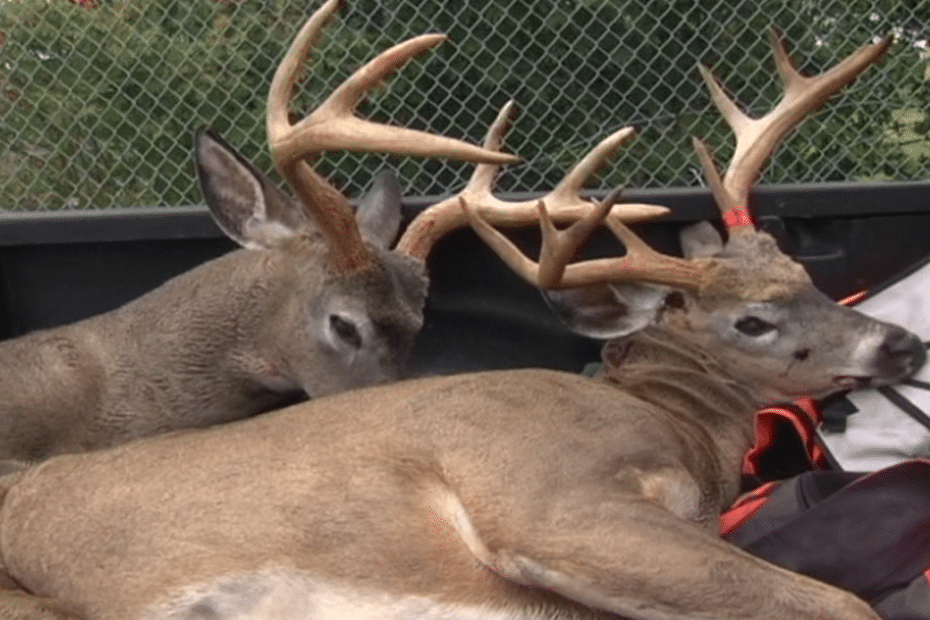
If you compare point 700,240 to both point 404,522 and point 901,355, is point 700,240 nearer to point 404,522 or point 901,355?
point 901,355

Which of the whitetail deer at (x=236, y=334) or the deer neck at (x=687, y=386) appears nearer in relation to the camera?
the deer neck at (x=687, y=386)

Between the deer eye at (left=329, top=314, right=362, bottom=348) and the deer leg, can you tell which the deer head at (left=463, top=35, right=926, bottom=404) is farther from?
the deer leg

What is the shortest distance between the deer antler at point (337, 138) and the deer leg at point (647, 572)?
3.03ft

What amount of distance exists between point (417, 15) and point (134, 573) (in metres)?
5.03

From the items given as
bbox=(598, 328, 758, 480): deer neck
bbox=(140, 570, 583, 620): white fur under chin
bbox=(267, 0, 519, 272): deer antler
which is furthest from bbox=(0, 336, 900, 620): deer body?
bbox=(267, 0, 519, 272): deer antler

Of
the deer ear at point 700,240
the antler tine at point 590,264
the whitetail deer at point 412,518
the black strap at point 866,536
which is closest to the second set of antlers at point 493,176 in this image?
the antler tine at point 590,264

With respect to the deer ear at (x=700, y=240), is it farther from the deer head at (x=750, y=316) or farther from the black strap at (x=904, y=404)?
the black strap at (x=904, y=404)

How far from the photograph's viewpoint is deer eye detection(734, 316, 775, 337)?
454cm

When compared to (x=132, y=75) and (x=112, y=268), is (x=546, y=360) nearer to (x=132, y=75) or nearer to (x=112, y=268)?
(x=112, y=268)

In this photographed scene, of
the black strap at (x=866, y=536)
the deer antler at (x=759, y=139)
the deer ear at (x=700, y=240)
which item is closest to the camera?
the black strap at (x=866, y=536)

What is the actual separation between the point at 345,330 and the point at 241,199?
0.53 meters

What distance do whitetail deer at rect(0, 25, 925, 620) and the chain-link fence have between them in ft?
13.9

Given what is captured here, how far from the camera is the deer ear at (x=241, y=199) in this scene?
15.9 ft

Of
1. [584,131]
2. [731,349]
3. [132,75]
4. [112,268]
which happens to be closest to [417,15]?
[584,131]
